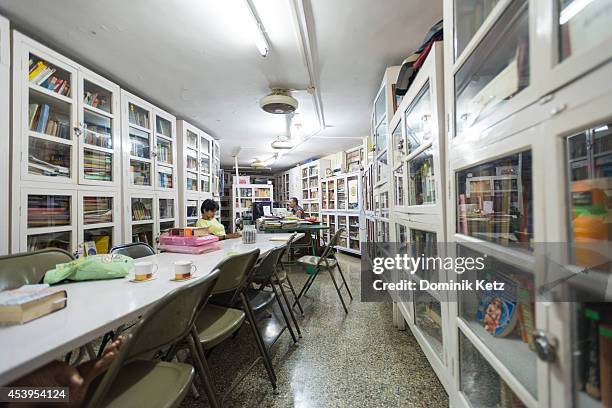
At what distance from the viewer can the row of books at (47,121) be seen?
6.13 ft

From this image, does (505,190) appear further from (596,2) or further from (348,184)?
(348,184)

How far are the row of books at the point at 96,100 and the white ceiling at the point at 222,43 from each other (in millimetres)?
238

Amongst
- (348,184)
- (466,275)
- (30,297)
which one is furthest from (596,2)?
(348,184)

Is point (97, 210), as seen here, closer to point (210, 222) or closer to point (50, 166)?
point (50, 166)

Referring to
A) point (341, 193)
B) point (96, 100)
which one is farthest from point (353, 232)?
point (96, 100)

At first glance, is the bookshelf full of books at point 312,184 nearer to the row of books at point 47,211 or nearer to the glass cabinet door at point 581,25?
the row of books at point 47,211

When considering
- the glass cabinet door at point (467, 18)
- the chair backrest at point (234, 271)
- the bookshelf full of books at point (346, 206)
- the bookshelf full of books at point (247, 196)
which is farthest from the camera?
the bookshelf full of books at point (247, 196)

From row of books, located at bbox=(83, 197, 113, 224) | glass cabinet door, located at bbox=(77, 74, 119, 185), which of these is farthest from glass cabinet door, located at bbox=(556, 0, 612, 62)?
row of books, located at bbox=(83, 197, 113, 224)

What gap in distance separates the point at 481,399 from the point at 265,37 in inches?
98.5

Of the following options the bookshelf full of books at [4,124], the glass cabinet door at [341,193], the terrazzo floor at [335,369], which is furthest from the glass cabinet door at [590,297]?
the glass cabinet door at [341,193]

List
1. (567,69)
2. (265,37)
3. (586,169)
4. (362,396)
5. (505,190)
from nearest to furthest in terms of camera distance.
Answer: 1. (567,69)
2. (586,169)
3. (505,190)
4. (362,396)
5. (265,37)

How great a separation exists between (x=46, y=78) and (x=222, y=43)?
1407mm

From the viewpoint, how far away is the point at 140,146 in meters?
2.97

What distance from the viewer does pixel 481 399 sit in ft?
3.09
